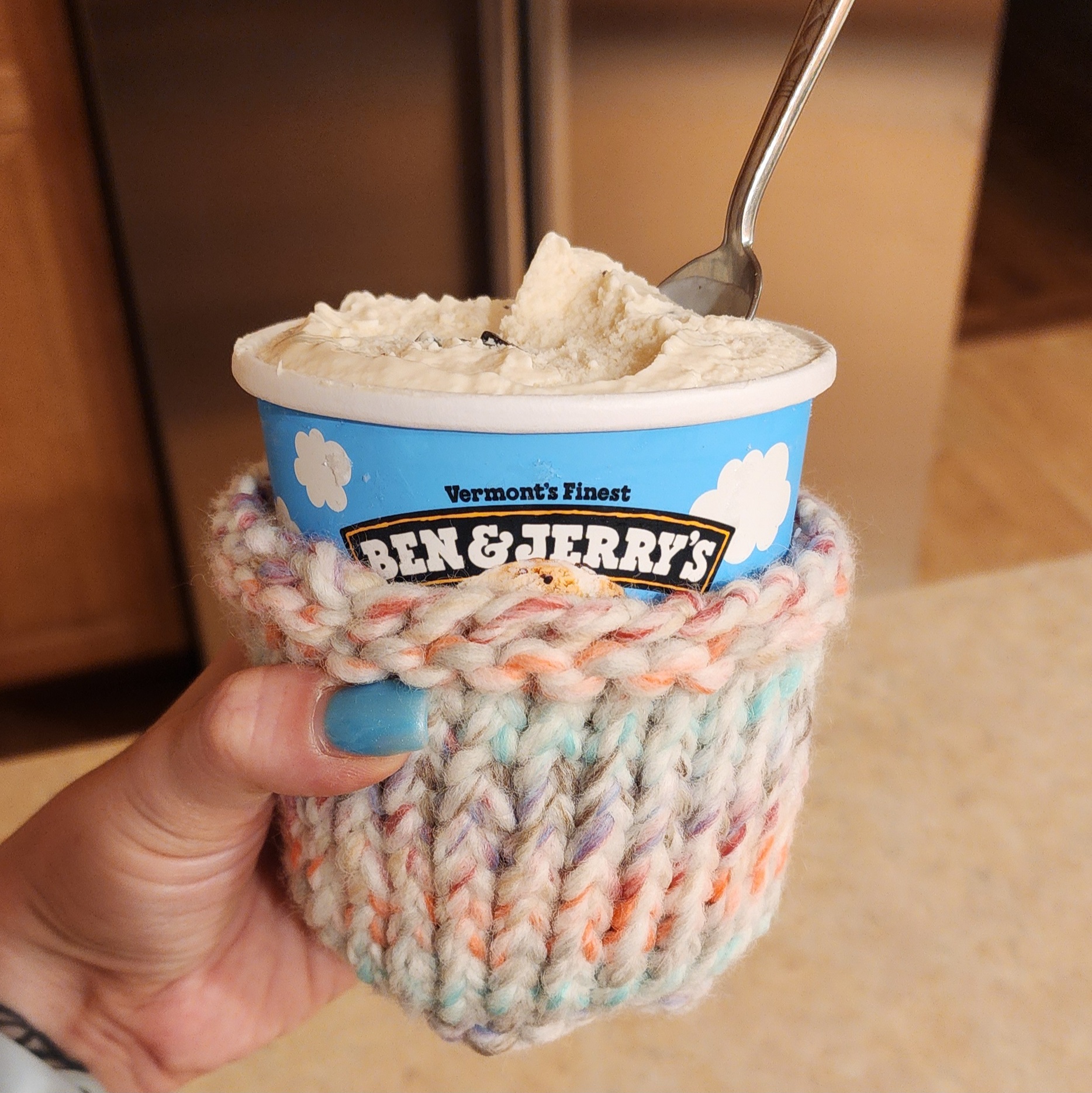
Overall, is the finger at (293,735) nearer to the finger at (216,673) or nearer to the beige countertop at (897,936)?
the finger at (216,673)

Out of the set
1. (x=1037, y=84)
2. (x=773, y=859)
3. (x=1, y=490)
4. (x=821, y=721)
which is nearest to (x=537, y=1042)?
(x=773, y=859)

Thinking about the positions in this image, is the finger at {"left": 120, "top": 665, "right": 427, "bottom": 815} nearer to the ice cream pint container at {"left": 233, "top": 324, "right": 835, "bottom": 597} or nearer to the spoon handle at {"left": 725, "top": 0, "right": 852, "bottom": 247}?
the ice cream pint container at {"left": 233, "top": 324, "right": 835, "bottom": 597}

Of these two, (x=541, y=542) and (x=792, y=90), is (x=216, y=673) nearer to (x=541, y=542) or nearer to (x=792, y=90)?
(x=541, y=542)

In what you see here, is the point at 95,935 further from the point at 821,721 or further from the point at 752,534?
the point at 821,721

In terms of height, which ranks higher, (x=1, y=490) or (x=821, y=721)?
(x=1, y=490)

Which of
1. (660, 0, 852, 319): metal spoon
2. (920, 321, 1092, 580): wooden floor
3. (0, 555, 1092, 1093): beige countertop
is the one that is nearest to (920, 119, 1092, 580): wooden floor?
(920, 321, 1092, 580): wooden floor

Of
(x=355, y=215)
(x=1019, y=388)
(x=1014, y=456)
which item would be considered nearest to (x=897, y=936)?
(x=355, y=215)

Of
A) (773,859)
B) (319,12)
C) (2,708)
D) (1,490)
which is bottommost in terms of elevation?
(2,708)
